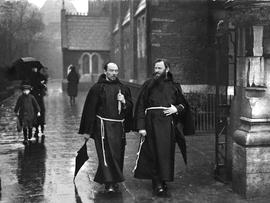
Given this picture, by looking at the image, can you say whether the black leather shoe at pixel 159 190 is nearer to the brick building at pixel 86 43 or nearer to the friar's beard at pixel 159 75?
the friar's beard at pixel 159 75

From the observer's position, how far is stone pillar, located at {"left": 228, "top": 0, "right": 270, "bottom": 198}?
5.28 m

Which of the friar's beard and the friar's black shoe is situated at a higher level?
the friar's beard

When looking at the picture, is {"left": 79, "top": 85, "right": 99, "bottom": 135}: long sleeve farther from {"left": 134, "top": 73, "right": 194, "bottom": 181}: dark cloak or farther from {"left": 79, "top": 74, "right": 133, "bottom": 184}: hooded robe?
{"left": 134, "top": 73, "right": 194, "bottom": 181}: dark cloak

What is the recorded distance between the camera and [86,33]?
37719mm

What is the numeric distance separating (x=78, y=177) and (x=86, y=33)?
32.4 m

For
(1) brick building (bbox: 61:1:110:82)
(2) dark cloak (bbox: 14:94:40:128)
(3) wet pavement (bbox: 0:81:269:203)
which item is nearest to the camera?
(3) wet pavement (bbox: 0:81:269:203)

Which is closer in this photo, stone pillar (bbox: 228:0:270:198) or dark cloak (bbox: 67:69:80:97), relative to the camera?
stone pillar (bbox: 228:0:270:198)

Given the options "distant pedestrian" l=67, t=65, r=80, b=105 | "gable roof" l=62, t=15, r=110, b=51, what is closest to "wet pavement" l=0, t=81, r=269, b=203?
"distant pedestrian" l=67, t=65, r=80, b=105

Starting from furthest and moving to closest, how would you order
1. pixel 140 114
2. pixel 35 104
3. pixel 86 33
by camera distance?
1. pixel 86 33
2. pixel 35 104
3. pixel 140 114

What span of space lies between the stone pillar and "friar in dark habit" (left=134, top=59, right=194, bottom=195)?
3.01 ft

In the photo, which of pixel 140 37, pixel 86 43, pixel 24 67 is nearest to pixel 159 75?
pixel 24 67

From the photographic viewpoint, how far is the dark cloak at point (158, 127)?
18.2ft

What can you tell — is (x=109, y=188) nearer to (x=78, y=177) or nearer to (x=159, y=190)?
(x=159, y=190)

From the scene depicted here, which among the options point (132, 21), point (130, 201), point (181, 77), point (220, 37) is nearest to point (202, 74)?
point (181, 77)
